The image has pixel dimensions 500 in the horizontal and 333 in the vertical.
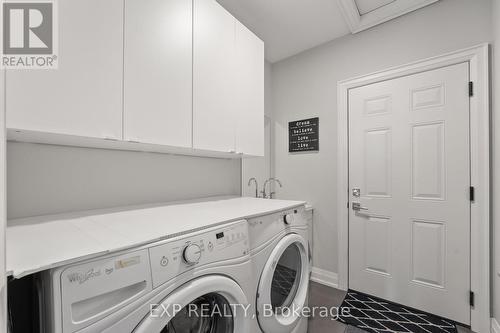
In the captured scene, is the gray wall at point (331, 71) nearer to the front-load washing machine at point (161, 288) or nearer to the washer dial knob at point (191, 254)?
the front-load washing machine at point (161, 288)

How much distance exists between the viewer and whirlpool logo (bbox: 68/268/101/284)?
51 centimetres

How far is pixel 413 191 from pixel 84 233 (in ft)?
7.53

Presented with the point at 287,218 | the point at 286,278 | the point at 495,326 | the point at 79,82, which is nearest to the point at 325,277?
the point at 286,278

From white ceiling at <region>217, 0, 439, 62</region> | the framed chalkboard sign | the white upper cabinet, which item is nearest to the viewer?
the white upper cabinet

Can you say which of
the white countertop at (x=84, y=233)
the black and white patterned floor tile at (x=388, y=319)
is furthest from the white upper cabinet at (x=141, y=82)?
the black and white patterned floor tile at (x=388, y=319)

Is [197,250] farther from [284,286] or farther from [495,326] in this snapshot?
[495,326]

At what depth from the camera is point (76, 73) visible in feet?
2.70

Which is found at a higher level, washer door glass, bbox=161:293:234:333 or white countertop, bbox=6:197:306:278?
white countertop, bbox=6:197:306:278

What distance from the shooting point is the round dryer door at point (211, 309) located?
0.76 metres

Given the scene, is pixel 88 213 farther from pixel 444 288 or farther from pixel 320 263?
pixel 444 288

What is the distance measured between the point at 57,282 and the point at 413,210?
232 cm

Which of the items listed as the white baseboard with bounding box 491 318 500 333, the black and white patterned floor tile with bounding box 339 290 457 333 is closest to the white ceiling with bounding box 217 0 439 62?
the white baseboard with bounding box 491 318 500 333

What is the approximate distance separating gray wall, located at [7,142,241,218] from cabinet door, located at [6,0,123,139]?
1.30ft
